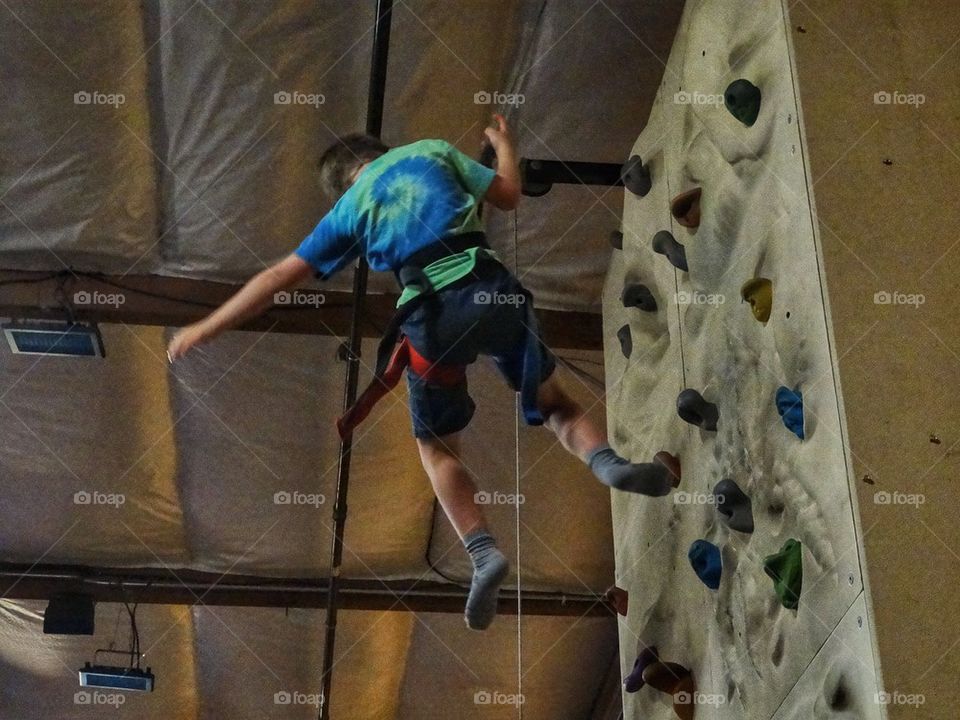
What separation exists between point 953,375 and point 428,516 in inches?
168

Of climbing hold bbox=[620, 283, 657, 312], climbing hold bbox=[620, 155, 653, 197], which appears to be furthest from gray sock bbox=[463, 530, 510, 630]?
climbing hold bbox=[620, 155, 653, 197]

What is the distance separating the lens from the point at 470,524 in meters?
3.09

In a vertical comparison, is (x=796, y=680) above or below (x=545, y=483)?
below

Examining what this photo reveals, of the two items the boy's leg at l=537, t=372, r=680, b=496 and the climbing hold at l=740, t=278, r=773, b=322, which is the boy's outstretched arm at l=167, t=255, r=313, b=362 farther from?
the climbing hold at l=740, t=278, r=773, b=322

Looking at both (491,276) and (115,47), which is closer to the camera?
(491,276)

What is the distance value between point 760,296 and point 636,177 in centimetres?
112

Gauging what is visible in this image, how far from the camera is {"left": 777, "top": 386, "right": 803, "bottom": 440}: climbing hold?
117 inches

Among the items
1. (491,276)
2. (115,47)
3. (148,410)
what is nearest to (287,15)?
(115,47)

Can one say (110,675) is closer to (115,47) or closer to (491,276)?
(115,47)

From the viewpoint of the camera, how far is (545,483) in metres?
6.57

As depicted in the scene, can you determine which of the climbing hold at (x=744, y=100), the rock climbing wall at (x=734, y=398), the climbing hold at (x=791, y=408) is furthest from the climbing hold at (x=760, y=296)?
the climbing hold at (x=744, y=100)

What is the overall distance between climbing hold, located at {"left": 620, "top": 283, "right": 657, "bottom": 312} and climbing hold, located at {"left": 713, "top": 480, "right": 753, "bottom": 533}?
100cm

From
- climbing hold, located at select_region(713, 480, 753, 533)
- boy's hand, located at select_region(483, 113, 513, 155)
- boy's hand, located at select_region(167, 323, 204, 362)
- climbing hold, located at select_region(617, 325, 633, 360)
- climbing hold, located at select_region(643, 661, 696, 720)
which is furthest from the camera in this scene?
climbing hold, located at select_region(617, 325, 633, 360)

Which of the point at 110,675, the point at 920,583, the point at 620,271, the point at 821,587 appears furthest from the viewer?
the point at 110,675
